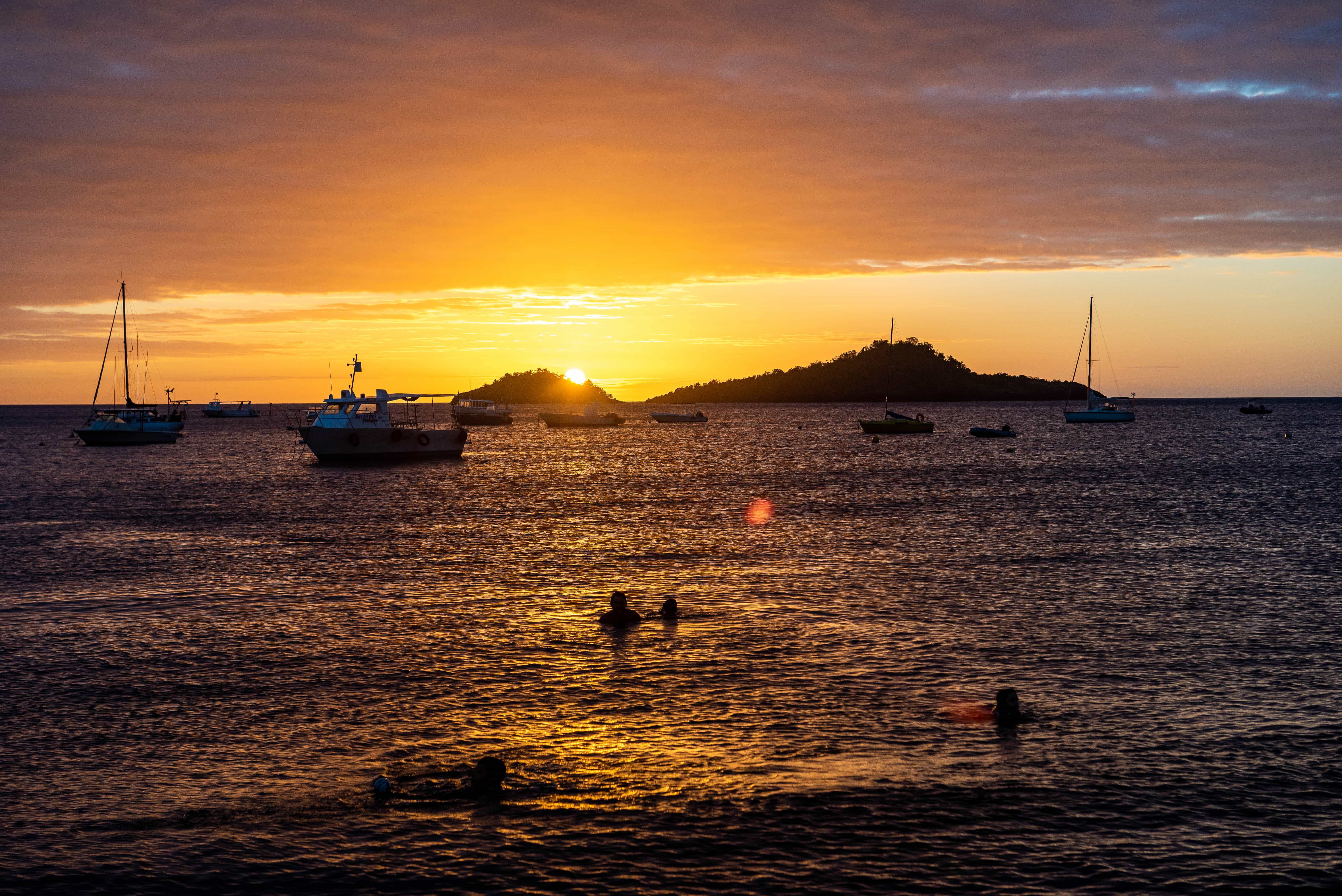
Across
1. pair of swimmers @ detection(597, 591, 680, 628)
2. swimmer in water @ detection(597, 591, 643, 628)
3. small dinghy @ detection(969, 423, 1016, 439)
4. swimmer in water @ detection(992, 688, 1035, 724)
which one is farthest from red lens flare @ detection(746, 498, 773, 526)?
small dinghy @ detection(969, 423, 1016, 439)

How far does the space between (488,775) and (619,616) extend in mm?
11170

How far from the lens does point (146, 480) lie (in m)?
81.6

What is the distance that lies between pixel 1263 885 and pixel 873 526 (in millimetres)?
36482

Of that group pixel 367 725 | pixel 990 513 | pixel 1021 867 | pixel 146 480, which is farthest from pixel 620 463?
pixel 1021 867

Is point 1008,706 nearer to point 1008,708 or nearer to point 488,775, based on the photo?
point 1008,708

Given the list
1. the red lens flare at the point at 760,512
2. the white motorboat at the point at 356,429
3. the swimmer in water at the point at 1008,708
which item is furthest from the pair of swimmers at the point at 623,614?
the white motorboat at the point at 356,429

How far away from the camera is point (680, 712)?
19062 millimetres

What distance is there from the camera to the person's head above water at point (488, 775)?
1506 centimetres

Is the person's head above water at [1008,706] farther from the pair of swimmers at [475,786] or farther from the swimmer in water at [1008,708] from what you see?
the pair of swimmers at [475,786]

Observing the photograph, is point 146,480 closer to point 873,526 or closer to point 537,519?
point 537,519

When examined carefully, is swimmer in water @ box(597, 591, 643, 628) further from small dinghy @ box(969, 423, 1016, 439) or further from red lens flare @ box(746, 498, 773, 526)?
small dinghy @ box(969, 423, 1016, 439)

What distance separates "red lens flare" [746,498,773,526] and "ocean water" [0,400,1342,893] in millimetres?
5785

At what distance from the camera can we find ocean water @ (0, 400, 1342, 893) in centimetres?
1311

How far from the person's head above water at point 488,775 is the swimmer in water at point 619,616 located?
10658mm
